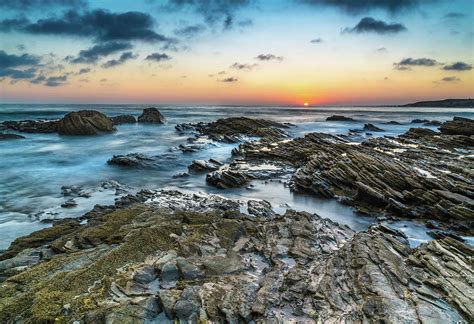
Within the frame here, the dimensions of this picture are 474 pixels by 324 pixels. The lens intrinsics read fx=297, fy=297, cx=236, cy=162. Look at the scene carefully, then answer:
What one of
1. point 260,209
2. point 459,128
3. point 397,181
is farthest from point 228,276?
point 459,128

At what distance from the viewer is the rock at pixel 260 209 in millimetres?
12855

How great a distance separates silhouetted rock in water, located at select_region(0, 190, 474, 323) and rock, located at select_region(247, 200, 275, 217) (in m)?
3.23

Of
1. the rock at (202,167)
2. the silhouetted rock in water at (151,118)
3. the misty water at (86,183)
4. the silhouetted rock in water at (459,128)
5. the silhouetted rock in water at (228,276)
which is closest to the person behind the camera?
the silhouetted rock in water at (228,276)

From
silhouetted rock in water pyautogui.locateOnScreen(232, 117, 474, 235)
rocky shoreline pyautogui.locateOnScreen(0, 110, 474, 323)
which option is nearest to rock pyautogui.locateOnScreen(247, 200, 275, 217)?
rocky shoreline pyautogui.locateOnScreen(0, 110, 474, 323)

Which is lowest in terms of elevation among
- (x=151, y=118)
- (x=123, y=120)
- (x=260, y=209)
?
(x=260, y=209)

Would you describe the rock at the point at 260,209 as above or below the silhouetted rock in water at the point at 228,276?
below

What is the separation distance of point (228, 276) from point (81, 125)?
43054mm

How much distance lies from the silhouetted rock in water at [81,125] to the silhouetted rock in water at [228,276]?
37.2 meters

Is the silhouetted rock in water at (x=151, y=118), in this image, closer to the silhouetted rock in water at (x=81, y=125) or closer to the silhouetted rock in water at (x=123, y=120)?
the silhouetted rock in water at (x=123, y=120)

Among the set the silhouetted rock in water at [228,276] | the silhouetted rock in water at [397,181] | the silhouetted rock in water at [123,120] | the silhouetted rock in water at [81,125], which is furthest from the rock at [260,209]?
the silhouetted rock in water at [123,120]

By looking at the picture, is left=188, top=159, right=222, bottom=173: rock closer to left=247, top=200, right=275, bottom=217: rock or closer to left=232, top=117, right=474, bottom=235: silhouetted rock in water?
left=232, top=117, right=474, bottom=235: silhouetted rock in water

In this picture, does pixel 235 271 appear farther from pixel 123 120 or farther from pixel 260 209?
pixel 123 120

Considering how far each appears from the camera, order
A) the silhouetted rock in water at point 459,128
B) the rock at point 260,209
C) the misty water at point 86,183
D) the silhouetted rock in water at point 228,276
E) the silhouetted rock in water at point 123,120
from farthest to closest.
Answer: the silhouetted rock in water at point 123,120, the silhouetted rock in water at point 459,128, the misty water at point 86,183, the rock at point 260,209, the silhouetted rock in water at point 228,276

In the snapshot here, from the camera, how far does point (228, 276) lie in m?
6.61
